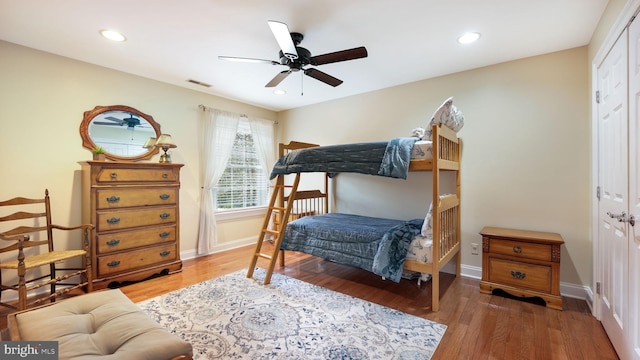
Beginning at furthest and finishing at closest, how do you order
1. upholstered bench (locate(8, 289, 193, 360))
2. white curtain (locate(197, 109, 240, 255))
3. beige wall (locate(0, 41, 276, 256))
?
white curtain (locate(197, 109, 240, 255)), beige wall (locate(0, 41, 276, 256)), upholstered bench (locate(8, 289, 193, 360))

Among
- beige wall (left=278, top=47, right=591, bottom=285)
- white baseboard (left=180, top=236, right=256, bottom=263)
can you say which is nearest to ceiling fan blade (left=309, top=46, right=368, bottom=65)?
beige wall (left=278, top=47, right=591, bottom=285)

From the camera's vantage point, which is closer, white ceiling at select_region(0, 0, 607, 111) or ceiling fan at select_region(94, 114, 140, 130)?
white ceiling at select_region(0, 0, 607, 111)

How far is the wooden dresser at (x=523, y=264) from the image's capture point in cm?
241

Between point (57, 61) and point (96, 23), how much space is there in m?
1.07

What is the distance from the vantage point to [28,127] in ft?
8.76

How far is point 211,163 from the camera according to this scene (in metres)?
4.06

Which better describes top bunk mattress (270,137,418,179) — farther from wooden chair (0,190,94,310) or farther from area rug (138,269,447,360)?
wooden chair (0,190,94,310)

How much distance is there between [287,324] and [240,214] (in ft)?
8.74

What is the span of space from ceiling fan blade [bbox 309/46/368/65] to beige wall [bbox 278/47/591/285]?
1731 millimetres

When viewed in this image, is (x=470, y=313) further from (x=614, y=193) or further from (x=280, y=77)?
(x=280, y=77)

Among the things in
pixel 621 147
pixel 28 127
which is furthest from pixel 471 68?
pixel 28 127

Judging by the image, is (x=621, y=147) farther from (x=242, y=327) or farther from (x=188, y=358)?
(x=242, y=327)

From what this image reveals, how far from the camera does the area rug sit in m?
1.85

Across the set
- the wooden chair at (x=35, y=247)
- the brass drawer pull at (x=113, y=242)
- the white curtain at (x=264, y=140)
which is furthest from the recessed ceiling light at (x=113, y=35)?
the white curtain at (x=264, y=140)
